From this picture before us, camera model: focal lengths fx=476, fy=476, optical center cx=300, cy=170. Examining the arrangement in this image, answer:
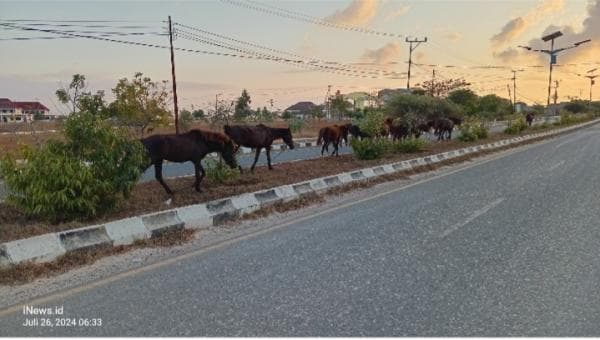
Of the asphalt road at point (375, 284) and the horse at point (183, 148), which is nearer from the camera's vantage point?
the asphalt road at point (375, 284)

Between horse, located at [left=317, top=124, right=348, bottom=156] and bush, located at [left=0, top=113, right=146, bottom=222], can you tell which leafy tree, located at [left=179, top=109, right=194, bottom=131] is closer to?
horse, located at [left=317, top=124, right=348, bottom=156]

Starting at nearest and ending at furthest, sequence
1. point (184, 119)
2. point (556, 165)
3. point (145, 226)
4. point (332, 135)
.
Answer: point (145, 226), point (556, 165), point (332, 135), point (184, 119)

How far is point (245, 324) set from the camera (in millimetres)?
3846

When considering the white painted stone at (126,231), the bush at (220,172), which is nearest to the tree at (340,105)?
the bush at (220,172)

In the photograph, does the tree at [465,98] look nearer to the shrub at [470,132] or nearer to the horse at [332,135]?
the shrub at [470,132]

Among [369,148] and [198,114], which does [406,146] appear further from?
[198,114]

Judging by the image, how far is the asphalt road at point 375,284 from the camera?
12.5 ft

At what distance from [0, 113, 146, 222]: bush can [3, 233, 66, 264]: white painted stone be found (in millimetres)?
1393

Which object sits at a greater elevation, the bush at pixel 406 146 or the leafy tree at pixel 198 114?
the leafy tree at pixel 198 114

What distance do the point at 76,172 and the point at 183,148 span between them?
107 inches

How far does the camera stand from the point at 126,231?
6.52 m

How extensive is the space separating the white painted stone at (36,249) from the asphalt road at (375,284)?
1.22 m

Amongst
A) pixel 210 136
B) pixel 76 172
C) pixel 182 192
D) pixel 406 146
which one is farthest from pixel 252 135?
pixel 406 146

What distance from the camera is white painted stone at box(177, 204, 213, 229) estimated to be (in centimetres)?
743
